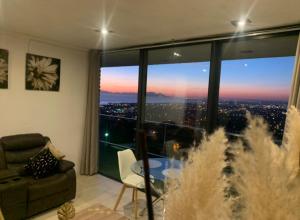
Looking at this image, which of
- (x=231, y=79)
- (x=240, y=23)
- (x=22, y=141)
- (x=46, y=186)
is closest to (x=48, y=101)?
(x=22, y=141)

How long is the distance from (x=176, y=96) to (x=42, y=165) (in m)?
2.19

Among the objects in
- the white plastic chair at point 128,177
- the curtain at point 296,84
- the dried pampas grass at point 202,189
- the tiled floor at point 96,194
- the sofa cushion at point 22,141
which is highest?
the curtain at point 296,84

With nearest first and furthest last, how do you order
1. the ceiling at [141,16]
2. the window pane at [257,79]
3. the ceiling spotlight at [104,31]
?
the ceiling at [141,16] < the window pane at [257,79] < the ceiling spotlight at [104,31]

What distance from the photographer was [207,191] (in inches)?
17.3

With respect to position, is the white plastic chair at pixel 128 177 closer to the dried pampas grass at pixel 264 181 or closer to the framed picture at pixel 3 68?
the framed picture at pixel 3 68

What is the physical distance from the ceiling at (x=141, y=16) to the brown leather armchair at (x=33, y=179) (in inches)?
63.8

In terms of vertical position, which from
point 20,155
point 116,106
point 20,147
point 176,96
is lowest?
point 20,155

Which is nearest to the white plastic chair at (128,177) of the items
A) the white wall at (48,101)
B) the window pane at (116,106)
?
the window pane at (116,106)

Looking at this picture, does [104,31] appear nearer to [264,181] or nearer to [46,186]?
[46,186]

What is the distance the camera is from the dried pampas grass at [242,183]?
395mm

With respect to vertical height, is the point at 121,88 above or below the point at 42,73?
below

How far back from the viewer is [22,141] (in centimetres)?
339

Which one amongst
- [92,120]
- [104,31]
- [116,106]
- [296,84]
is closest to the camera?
[296,84]

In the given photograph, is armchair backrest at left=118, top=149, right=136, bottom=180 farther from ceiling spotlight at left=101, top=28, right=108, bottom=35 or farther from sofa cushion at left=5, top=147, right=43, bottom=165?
ceiling spotlight at left=101, top=28, right=108, bottom=35
